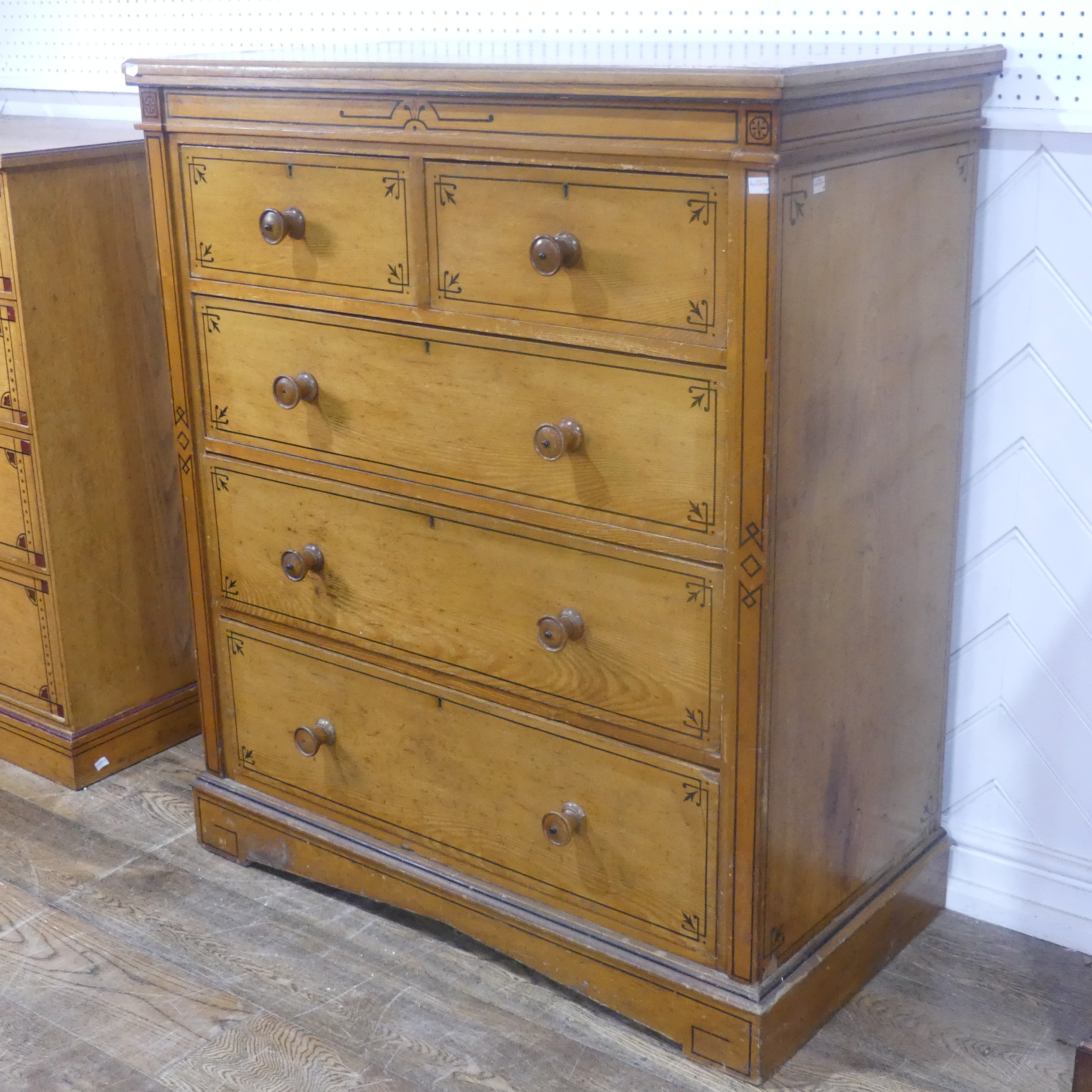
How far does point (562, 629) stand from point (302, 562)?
0.51 m

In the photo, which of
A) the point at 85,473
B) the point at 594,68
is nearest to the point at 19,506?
the point at 85,473

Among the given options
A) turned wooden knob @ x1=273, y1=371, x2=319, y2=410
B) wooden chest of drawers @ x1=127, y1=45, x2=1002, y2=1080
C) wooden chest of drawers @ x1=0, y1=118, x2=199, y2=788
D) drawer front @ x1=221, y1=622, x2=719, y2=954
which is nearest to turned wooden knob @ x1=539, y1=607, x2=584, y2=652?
wooden chest of drawers @ x1=127, y1=45, x2=1002, y2=1080

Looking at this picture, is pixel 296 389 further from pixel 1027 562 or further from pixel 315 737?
pixel 1027 562

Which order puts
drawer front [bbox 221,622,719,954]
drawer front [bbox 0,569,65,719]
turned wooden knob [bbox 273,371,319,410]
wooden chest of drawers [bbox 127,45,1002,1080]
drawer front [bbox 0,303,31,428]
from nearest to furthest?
wooden chest of drawers [bbox 127,45,1002,1080] → drawer front [bbox 221,622,719,954] → turned wooden knob [bbox 273,371,319,410] → drawer front [bbox 0,303,31,428] → drawer front [bbox 0,569,65,719]

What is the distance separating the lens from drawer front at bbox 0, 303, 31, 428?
8.26 ft

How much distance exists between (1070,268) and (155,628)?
6.22 ft

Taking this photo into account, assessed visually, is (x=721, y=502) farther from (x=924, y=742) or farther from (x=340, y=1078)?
(x=340, y=1078)

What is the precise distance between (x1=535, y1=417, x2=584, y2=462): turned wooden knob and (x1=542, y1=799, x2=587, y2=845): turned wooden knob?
53 cm

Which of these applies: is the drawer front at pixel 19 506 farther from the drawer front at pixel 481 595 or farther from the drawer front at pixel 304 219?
the drawer front at pixel 304 219

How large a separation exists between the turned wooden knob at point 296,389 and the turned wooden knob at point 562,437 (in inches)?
17.5

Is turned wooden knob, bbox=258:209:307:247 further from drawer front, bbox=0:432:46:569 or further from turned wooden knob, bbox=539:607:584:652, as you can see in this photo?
drawer front, bbox=0:432:46:569

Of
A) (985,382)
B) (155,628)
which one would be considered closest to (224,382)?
(155,628)

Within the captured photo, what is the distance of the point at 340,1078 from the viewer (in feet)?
6.42

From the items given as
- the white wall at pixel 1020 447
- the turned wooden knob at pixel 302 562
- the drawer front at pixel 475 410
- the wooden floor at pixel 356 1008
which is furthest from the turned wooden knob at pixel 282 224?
the wooden floor at pixel 356 1008
